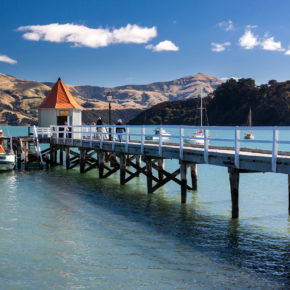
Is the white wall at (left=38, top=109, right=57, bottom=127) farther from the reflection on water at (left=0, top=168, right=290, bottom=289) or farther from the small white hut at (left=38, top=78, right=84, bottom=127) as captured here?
the reflection on water at (left=0, top=168, right=290, bottom=289)

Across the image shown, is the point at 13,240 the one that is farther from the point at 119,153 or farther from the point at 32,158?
the point at 32,158

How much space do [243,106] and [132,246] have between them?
162964 millimetres

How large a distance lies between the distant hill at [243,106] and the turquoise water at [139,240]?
139233mm

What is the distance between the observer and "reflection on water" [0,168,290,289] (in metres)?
10.0

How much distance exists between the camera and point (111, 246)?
1245 cm

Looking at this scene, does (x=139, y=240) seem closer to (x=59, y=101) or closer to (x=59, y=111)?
(x=59, y=111)

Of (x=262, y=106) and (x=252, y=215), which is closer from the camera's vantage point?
(x=252, y=215)

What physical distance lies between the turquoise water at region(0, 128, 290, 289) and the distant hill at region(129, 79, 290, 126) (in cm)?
13923

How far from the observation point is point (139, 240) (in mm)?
13000

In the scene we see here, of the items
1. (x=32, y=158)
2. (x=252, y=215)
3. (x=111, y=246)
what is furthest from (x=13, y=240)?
(x=32, y=158)

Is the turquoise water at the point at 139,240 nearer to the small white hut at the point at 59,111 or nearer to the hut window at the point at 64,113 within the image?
the small white hut at the point at 59,111

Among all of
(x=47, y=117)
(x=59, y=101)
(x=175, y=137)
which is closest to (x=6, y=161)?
(x=47, y=117)

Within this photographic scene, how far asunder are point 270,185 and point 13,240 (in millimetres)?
17848

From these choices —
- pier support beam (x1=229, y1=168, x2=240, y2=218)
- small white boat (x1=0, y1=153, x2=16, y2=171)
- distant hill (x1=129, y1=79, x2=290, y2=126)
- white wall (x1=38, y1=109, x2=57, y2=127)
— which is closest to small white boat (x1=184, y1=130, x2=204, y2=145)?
pier support beam (x1=229, y1=168, x2=240, y2=218)
